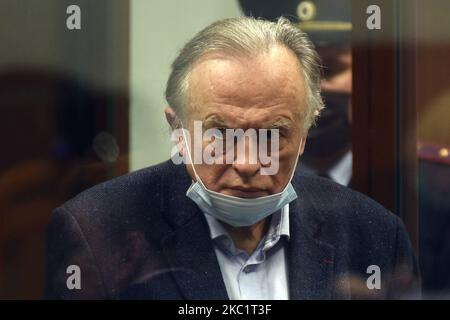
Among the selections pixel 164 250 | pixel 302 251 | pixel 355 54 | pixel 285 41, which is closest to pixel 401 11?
pixel 355 54

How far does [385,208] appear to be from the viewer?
11.3 feet

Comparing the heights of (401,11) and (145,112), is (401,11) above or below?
above

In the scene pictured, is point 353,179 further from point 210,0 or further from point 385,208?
point 210,0

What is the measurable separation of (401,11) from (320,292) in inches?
40.1

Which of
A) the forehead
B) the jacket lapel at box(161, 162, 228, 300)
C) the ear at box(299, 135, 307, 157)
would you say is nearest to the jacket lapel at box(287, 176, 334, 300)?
the ear at box(299, 135, 307, 157)

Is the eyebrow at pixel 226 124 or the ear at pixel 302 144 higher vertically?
the eyebrow at pixel 226 124

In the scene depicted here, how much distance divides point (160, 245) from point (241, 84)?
0.61 m

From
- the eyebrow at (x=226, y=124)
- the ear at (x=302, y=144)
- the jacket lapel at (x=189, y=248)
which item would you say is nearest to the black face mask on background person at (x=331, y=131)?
the ear at (x=302, y=144)

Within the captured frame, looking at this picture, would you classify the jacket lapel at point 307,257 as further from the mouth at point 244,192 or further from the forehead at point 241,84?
the forehead at point 241,84

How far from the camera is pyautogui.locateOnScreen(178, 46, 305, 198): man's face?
3211 millimetres

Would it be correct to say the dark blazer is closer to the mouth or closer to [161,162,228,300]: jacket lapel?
[161,162,228,300]: jacket lapel

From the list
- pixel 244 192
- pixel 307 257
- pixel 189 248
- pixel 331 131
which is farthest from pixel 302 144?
pixel 189 248

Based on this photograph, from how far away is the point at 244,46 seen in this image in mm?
3229

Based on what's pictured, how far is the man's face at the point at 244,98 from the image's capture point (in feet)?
10.5
